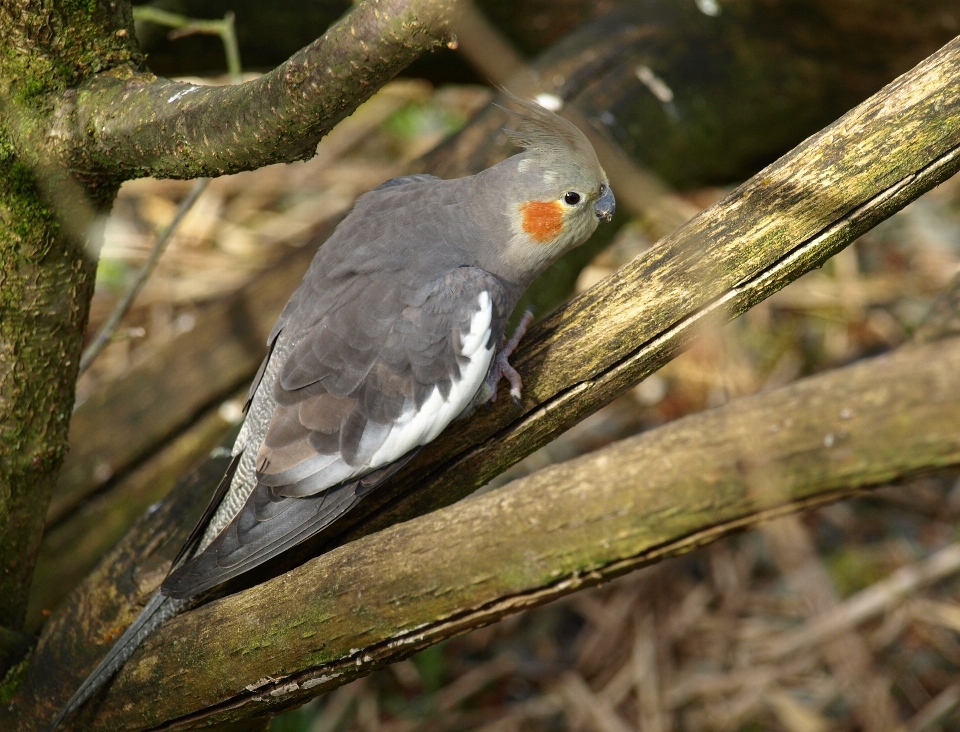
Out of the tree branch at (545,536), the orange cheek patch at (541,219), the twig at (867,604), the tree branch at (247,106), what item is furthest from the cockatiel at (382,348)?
the twig at (867,604)

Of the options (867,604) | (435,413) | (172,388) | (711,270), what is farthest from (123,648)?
(867,604)

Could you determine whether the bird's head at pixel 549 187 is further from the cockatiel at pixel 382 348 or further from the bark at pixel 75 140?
the bark at pixel 75 140

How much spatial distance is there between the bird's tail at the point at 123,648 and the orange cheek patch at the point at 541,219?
1406mm

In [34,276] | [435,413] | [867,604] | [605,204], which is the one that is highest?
[34,276]

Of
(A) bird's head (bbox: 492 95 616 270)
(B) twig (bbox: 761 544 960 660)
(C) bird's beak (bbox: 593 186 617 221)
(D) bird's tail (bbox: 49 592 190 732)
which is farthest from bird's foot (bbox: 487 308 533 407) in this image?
(B) twig (bbox: 761 544 960 660)

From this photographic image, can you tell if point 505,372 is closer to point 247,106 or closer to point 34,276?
point 247,106

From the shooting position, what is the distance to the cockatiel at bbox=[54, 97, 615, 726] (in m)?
2.18

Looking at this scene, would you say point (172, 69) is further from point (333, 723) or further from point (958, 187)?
point (958, 187)

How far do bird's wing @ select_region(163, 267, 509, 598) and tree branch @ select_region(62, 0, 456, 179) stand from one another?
0.59m

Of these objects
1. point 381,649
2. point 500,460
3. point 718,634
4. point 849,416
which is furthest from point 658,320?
point 718,634

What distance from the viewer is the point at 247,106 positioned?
5.47 ft

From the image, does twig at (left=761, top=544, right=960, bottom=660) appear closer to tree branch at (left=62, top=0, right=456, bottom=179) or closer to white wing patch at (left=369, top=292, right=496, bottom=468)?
white wing patch at (left=369, top=292, right=496, bottom=468)

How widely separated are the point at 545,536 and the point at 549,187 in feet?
3.95

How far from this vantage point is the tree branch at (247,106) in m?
1.50
